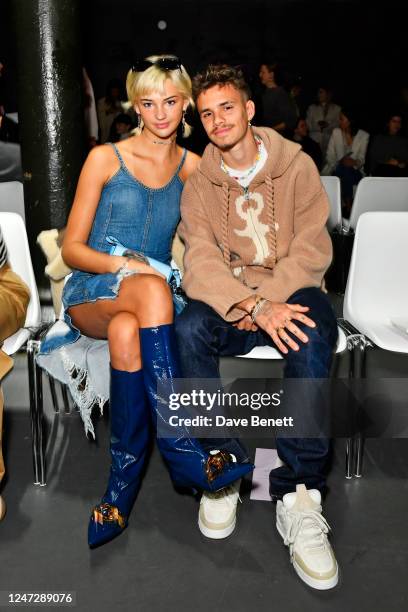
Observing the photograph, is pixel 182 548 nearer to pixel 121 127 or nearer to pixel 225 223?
pixel 225 223

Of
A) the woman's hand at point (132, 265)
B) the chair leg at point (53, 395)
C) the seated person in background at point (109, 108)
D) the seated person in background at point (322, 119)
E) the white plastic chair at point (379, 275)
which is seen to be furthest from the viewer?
the seated person in background at point (322, 119)

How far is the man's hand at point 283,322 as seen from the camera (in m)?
2.22

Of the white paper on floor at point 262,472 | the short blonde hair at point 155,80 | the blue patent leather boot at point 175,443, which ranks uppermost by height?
the short blonde hair at point 155,80

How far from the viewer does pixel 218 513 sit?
2242 millimetres

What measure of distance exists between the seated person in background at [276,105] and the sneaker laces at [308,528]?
16.5 ft

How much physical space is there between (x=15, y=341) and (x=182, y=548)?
0.94m

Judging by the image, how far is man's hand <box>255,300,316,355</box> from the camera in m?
2.22

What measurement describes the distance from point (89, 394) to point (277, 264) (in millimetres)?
766

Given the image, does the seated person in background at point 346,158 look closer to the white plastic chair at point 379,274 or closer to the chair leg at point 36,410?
the white plastic chair at point 379,274

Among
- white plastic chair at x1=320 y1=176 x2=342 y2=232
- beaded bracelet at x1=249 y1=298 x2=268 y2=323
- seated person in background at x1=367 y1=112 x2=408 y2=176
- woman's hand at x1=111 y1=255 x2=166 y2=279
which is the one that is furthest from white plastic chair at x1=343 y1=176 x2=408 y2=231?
woman's hand at x1=111 y1=255 x2=166 y2=279

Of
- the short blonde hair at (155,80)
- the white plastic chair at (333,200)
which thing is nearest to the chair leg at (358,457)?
the short blonde hair at (155,80)

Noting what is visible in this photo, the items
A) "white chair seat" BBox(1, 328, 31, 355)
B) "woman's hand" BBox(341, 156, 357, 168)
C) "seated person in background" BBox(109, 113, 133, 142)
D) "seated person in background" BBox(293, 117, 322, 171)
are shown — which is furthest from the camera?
"woman's hand" BBox(341, 156, 357, 168)

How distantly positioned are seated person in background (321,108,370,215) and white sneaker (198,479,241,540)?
5005mm

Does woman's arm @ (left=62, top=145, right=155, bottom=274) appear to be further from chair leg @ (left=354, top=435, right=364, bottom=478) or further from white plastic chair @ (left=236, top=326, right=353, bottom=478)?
chair leg @ (left=354, top=435, right=364, bottom=478)
